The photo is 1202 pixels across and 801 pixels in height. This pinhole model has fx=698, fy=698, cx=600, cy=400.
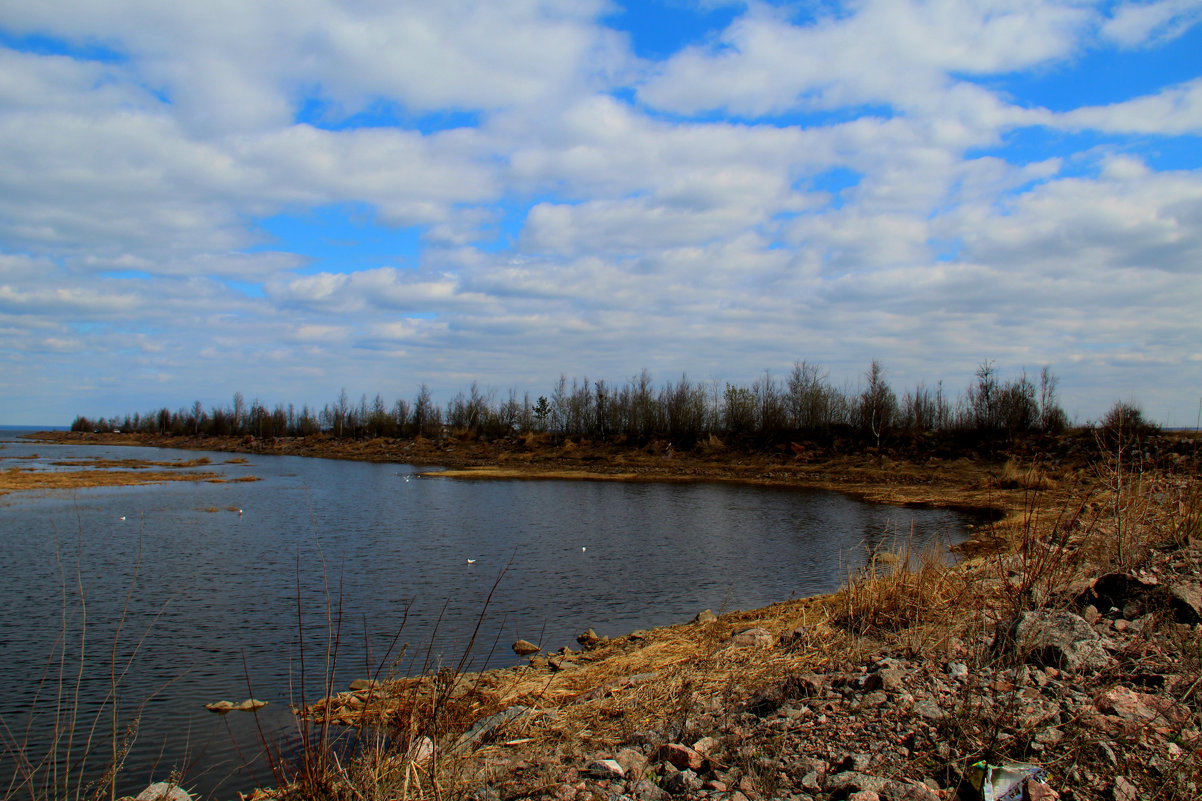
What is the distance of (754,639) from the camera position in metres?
8.54

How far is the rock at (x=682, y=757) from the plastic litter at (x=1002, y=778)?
1532 mm

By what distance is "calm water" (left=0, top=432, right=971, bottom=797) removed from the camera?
8.15 metres

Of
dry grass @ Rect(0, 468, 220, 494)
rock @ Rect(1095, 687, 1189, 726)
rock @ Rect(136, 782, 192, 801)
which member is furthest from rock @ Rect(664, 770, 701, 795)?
dry grass @ Rect(0, 468, 220, 494)

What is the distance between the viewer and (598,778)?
438 centimetres

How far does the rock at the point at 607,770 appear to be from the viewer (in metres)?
4.36

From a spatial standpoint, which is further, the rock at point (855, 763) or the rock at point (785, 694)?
the rock at point (785, 694)

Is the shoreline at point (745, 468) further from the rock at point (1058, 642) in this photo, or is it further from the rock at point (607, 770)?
the rock at point (607, 770)

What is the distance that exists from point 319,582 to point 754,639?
948cm

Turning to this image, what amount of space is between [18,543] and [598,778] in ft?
66.5

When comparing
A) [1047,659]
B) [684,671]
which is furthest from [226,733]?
[1047,659]

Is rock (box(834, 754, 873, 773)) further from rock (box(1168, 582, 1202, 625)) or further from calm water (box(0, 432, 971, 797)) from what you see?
rock (box(1168, 582, 1202, 625))

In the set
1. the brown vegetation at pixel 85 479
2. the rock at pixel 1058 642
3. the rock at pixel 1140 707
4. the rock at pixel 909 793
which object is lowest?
the brown vegetation at pixel 85 479

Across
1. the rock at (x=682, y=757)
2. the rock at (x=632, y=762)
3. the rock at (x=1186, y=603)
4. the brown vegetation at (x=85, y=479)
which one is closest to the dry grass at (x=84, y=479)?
the brown vegetation at (x=85, y=479)

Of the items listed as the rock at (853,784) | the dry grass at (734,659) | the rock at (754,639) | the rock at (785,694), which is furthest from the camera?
the rock at (754,639)
